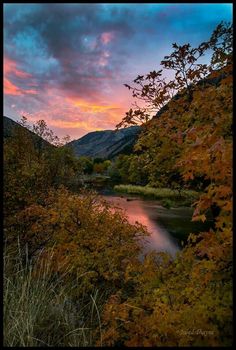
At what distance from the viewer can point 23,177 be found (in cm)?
831

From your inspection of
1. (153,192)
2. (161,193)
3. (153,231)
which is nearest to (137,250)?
(153,231)

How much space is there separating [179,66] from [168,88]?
543 mm

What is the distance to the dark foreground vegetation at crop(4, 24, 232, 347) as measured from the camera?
311cm

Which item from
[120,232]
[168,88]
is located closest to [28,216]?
[120,232]

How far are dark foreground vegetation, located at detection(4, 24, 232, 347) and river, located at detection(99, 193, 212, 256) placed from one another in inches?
199

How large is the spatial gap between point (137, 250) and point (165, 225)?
42.9 feet

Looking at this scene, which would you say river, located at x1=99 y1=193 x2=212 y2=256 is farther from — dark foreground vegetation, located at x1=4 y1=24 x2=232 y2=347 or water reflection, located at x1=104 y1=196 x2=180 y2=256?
dark foreground vegetation, located at x1=4 y1=24 x2=232 y2=347

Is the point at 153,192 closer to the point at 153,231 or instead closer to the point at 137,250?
the point at 153,231

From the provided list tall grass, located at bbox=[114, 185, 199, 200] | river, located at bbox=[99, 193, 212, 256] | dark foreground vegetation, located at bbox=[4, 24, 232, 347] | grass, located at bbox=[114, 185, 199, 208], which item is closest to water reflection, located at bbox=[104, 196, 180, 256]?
river, located at bbox=[99, 193, 212, 256]

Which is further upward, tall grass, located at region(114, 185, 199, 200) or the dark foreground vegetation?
the dark foreground vegetation

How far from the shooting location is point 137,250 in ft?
23.4

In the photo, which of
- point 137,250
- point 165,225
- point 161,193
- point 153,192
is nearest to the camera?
point 137,250

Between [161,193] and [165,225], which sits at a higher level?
[161,193]

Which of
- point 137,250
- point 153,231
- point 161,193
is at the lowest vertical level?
point 153,231
